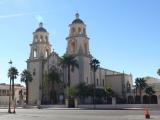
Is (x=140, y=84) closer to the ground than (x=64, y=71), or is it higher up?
closer to the ground

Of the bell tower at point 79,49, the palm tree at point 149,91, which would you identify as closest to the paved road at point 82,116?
the bell tower at point 79,49

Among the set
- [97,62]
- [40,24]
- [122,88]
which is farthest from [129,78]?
[40,24]

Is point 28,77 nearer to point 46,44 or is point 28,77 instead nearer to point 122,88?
point 46,44

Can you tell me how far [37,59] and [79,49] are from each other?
45.7 feet

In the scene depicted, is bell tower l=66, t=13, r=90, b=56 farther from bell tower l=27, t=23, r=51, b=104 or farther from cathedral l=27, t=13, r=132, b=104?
bell tower l=27, t=23, r=51, b=104

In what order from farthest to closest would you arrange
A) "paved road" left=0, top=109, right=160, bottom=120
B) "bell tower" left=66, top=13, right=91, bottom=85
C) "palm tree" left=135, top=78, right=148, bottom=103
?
"palm tree" left=135, top=78, right=148, bottom=103
"bell tower" left=66, top=13, right=91, bottom=85
"paved road" left=0, top=109, right=160, bottom=120

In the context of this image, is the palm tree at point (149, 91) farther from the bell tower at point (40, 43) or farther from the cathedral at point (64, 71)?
the bell tower at point (40, 43)

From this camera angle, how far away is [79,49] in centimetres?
8625

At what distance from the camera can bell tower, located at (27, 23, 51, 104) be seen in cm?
9262

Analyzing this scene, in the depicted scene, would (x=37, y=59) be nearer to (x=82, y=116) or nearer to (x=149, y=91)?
(x=149, y=91)

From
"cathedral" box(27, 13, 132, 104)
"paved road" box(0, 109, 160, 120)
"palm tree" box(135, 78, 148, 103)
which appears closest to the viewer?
"paved road" box(0, 109, 160, 120)

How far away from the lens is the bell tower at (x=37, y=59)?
92.6 metres

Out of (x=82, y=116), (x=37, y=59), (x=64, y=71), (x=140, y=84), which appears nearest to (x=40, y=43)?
(x=37, y=59)

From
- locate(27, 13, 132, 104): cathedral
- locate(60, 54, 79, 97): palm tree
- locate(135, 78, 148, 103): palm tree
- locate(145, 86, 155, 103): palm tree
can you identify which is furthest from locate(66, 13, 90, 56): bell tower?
locate(145, 86, 155, 103): palm tree
